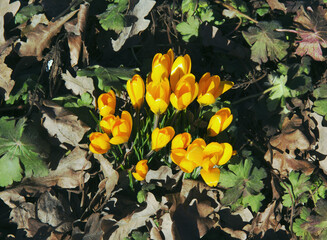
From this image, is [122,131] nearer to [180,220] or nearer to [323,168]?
[180,220]

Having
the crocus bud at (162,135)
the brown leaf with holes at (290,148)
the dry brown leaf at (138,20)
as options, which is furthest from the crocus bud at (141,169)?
the dry brown leaf at (138,20)

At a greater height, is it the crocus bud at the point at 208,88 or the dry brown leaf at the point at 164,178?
the crocus bud at the point at 208,88

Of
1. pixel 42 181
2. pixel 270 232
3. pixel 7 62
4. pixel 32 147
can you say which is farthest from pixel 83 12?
pixel 270 232

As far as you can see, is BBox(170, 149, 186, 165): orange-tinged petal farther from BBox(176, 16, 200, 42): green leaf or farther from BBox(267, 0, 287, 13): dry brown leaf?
BBox(267, 0, 287, 13): dry brown leaf

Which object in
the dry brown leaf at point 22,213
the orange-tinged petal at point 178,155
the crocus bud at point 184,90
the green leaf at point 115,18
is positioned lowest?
the dry brown leaf at point 22,213

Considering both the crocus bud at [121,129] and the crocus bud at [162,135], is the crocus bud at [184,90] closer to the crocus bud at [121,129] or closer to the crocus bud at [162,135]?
the crocus bud at [162,135]

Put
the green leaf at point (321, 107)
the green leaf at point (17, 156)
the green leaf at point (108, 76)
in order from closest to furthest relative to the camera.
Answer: the green leaf at point (17, 156), the green leaf at point (108, 76), the green leaf at point (321, 107)

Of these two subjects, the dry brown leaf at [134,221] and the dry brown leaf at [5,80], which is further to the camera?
the dry brown leaf at [5,80]
